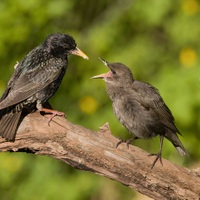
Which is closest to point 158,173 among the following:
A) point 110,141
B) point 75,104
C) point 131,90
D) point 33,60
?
point 110,141

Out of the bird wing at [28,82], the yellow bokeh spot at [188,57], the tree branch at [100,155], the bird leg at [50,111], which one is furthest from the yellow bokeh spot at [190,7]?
the tree branch at [100,155]

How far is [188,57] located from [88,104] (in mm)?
1464

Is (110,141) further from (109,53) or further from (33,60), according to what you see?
(109,53)

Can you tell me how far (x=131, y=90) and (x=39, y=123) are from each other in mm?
1154

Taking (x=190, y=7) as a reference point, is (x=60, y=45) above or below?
below

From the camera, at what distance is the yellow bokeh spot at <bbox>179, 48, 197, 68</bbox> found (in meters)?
10.2

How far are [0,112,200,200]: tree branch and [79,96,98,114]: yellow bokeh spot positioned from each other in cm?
341

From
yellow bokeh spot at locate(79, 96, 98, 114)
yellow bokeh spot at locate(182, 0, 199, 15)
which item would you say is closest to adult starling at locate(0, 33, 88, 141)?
yellow bokeh spot at locate(79, 96, 98, 114)

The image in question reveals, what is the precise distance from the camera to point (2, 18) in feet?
32.0

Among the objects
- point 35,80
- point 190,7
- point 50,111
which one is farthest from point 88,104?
point 50,111

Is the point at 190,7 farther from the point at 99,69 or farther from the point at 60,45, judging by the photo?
the point at 60,45

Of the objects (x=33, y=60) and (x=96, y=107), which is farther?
(x=96, y=107)

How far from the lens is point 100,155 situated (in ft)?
21.9

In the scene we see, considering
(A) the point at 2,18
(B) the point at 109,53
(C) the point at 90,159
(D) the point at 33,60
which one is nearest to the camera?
(C) the point at 90,159
